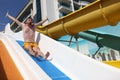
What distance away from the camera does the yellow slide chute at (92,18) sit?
17.6 feet

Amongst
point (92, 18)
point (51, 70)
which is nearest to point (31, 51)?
point (51, 70)

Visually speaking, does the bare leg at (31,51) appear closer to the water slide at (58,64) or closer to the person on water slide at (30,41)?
the person on water slide at (30,41)

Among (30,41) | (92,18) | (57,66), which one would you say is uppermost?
(92,18)

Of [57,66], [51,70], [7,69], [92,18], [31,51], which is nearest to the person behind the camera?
[7,69]

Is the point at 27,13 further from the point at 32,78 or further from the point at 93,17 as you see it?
the point at 32,78

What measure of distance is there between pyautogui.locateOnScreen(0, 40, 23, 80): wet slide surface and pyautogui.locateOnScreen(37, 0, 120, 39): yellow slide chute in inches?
109

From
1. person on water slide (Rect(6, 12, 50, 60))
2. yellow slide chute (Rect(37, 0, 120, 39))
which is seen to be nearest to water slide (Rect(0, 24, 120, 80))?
person on water slide (Rect(6, 12, 50, 60))

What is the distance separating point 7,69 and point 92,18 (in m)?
3.29

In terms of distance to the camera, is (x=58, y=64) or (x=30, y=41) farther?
(x=30, y=41)

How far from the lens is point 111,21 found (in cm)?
566

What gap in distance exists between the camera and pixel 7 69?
3.25 m

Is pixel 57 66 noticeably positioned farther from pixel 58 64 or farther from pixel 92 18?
pixel 92 18

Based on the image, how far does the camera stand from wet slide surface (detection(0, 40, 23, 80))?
116 inches

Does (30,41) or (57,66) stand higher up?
(30,41)
